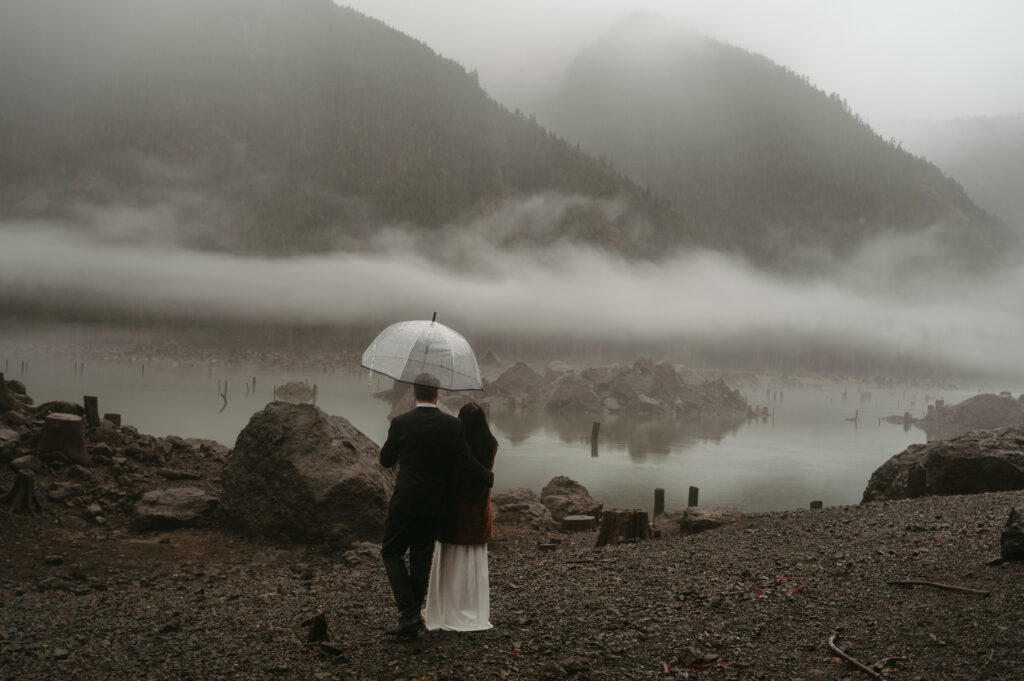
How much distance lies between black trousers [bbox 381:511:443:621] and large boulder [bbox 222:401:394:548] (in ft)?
18.7

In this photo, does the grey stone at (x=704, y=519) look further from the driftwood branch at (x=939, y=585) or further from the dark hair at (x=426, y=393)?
the dark hair at (x=426, y=393)

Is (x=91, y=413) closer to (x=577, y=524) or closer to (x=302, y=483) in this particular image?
(x=302, y=483)

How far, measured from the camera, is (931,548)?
8.19m

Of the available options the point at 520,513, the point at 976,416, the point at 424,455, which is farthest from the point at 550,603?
the point at 976,416

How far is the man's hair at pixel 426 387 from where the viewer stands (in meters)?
5.97

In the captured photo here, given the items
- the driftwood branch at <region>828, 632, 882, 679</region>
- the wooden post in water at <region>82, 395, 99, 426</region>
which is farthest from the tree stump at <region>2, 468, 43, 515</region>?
the driftwood branch at <region>828, 632, 882, 679</region>

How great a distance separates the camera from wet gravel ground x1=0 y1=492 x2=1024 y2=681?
560cm

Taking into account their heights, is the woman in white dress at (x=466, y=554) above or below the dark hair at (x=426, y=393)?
below

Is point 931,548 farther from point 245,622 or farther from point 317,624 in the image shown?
point 245,622

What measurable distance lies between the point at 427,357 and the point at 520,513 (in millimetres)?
10599

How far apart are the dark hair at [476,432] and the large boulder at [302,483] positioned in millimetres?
6115

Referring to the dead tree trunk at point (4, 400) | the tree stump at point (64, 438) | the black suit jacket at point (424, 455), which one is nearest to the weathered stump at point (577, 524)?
the tree stump at point (64, 438)

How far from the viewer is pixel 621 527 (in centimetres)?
1209

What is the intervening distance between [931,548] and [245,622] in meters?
7.15
